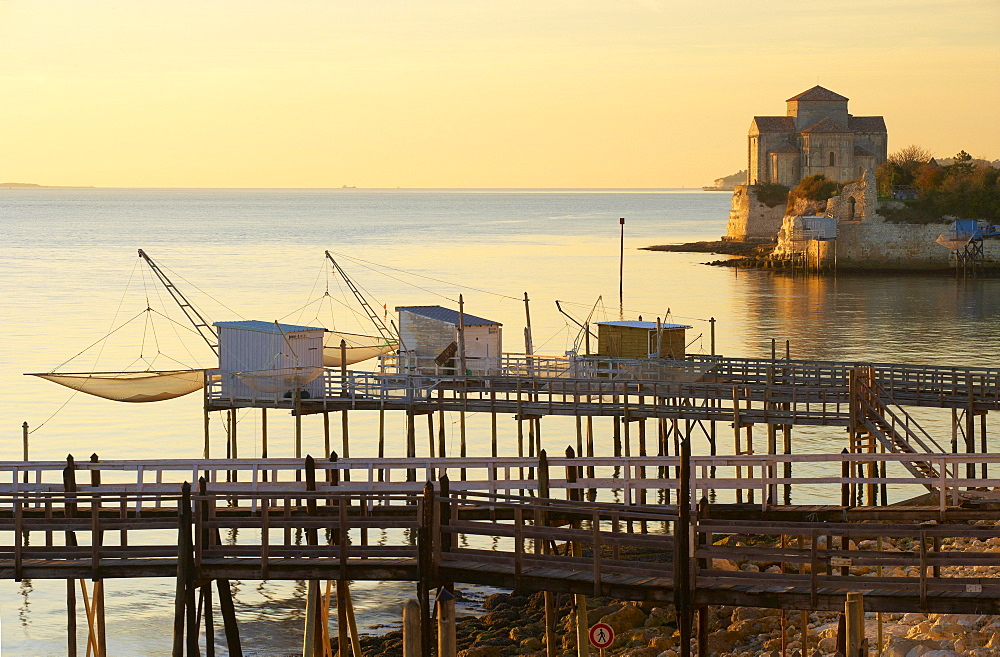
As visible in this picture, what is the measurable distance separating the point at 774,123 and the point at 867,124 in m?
10.4

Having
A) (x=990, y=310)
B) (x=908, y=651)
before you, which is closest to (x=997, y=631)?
(x=908, y=651)

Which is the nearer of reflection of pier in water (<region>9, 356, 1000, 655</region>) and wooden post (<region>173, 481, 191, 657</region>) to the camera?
reflection of pier in water (<region>9, 356, 1000, 655</region>)

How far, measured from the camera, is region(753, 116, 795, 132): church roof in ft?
524

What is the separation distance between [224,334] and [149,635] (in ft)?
40.3

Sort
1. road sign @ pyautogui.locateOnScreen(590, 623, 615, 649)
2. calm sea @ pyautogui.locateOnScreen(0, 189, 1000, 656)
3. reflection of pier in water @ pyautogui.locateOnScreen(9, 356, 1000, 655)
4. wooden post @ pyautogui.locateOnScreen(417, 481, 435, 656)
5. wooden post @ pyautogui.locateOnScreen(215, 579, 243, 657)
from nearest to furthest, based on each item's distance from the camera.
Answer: reflection of pier in water @ pyautogui.locateOnScreen(9, 356, 1000, 655)
wooden post @ pyautogui.locateOnScreen(417, 481, 435, 656)
road sign @ pyautogui.locateOnScreen(590, 623, 615, 649)
wooden post @ pyautogui.locateOnScreen(215, 579, 243, 657)
calm sea @ pyautogui.locateOnScreen(0, 189, 1000, 656)

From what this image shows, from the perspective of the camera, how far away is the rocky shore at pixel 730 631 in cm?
1877

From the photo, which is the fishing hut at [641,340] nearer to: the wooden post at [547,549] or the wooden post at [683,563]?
the wooden post at [547,549]

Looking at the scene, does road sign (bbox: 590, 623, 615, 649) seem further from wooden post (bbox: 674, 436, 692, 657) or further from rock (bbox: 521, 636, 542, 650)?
rock (bbox: 521, 636, 542, 650)

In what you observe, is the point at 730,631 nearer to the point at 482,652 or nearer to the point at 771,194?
the point at 482,652

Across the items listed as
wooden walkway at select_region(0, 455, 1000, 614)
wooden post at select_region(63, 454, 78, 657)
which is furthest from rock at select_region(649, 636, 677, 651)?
wooden post at select_region(63, 454, 78, 657)

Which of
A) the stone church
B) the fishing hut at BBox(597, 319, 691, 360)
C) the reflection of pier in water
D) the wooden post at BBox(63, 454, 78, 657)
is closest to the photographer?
the reflection of pier in water

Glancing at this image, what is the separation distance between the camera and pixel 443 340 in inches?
1629

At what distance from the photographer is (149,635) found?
26.5 m

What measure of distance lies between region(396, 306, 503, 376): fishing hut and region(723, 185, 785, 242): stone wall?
11288 centimetres
